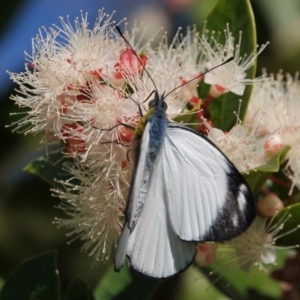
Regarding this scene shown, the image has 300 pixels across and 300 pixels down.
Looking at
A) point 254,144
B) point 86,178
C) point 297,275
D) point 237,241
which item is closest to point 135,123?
point 86,178

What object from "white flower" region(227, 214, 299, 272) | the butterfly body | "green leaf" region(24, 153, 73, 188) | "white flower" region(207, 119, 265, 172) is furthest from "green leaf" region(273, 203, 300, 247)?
"green leaf" region(24, 153, 73, 188)

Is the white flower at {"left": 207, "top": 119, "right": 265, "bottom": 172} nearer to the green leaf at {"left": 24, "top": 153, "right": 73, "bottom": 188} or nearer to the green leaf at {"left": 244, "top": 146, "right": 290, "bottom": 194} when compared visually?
the green leaf at {"left": 244, "top": 146, "right": 290, "bottom": 194}

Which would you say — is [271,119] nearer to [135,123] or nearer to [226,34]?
[226,34]

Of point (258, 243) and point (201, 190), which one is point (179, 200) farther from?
point (258, 243)

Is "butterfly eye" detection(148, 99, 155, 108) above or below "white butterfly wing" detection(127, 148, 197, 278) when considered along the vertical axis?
above

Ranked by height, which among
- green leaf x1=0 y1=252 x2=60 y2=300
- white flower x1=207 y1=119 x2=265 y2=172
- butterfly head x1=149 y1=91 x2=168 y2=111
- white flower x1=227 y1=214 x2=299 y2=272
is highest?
butterfly head x1=149 y1=91 x2=168 y2=111

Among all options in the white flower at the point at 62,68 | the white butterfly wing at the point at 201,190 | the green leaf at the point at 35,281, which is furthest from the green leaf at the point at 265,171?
the green leaf at the point at 35,281
